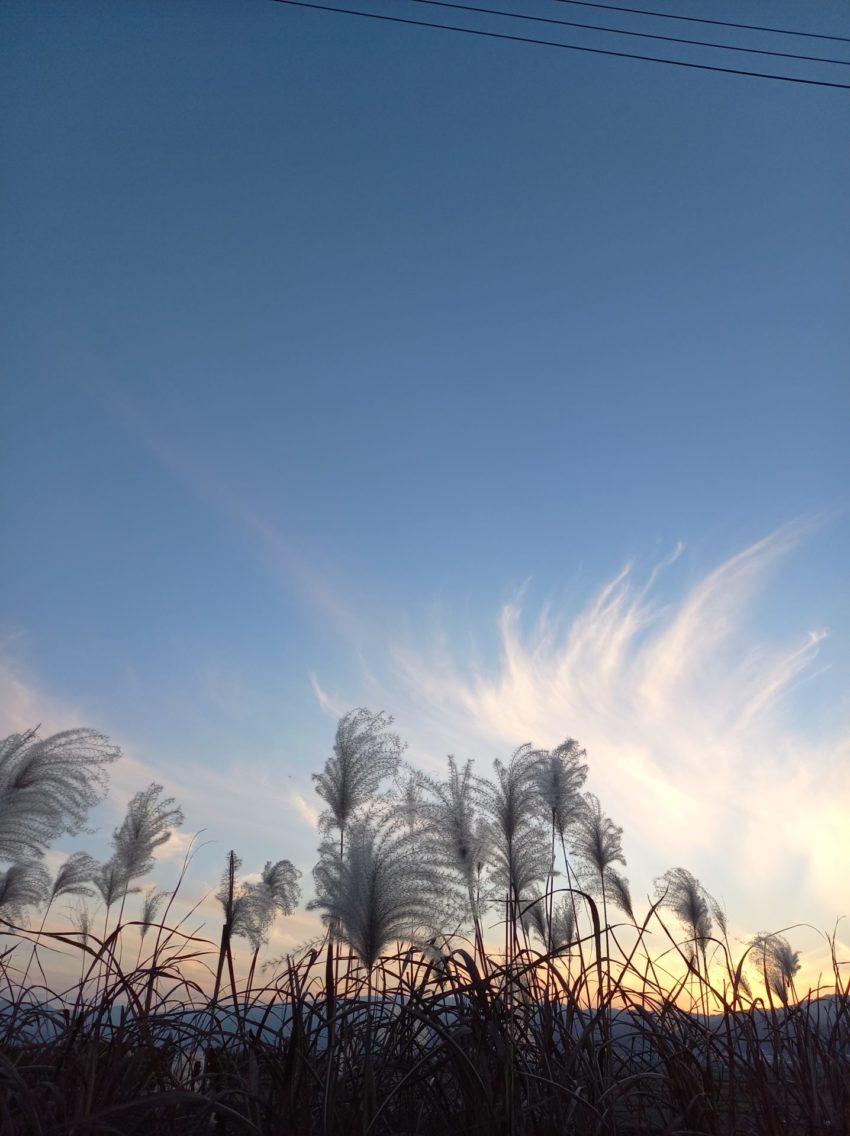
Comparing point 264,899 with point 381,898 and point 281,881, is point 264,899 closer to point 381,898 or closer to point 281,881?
point 281,881

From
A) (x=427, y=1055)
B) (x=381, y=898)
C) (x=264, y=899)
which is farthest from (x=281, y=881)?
(x=427, y=1055)

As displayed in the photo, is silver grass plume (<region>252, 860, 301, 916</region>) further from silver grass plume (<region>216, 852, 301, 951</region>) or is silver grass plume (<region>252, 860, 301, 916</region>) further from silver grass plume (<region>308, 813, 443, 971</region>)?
silver grass plume (<region>308, 813, 443, 971</region>)

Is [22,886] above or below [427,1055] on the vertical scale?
above

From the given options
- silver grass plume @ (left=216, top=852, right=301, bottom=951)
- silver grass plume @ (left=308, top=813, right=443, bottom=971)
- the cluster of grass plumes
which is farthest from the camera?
silver grass plume @ (left=216, top=852, right=301, bottom=951)

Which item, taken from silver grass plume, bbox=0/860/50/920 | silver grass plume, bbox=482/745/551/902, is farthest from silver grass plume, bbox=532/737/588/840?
silver grass plume, bbox=0/860/50/920

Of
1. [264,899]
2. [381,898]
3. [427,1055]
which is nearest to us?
[427,1055]

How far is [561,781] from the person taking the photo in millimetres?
10297

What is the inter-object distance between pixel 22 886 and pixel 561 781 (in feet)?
20.7

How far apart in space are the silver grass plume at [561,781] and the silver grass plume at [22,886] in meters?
5.77

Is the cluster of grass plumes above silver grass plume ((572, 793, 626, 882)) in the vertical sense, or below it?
below

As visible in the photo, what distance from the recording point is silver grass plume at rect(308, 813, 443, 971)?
19.2 ft

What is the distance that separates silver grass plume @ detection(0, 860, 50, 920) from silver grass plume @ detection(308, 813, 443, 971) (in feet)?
16.5

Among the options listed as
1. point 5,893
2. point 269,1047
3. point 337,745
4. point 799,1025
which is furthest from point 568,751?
point 269,1047

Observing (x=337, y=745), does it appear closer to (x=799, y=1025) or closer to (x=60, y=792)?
(x=60, y=792)
